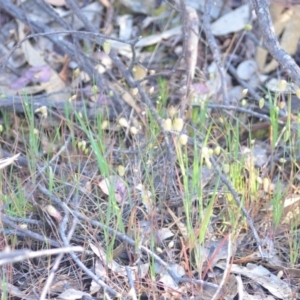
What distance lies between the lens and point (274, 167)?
2137mm

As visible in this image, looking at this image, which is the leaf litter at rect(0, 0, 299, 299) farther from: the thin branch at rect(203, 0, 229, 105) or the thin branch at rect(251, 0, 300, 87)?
the thin branch at rect(251, 0, 300, 87)

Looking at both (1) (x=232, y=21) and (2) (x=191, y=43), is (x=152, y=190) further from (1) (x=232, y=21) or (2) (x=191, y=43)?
(1) (x=232, y=21)

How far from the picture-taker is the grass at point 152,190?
5.67 feet

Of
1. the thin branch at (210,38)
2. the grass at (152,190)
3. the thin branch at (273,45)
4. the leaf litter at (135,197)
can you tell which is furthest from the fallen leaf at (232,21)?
the thin branch at (273,45)

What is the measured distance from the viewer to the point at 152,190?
181 cm

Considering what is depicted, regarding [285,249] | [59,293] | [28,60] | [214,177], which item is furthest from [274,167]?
[28,60]

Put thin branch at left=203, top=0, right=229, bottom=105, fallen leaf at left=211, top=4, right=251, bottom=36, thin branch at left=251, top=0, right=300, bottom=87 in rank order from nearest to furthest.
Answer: thin branch at left=251, top=0, right=300, bottom=87
thin branch at left=203, top=0, right=229, bottom=105
fallen leaf at left=211, top=4, right=251, bottom=36

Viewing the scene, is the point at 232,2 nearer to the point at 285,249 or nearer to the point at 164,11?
the point at 164,11

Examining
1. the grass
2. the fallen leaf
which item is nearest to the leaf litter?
the grass

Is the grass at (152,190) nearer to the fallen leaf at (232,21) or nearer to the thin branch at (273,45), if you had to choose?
the thin branch at (273,45)

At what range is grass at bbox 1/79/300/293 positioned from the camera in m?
1.73

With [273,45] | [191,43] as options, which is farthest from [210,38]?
[273,45]

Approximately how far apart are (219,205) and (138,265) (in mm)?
348

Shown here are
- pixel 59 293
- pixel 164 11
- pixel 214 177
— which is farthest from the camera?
pixel 164 11
